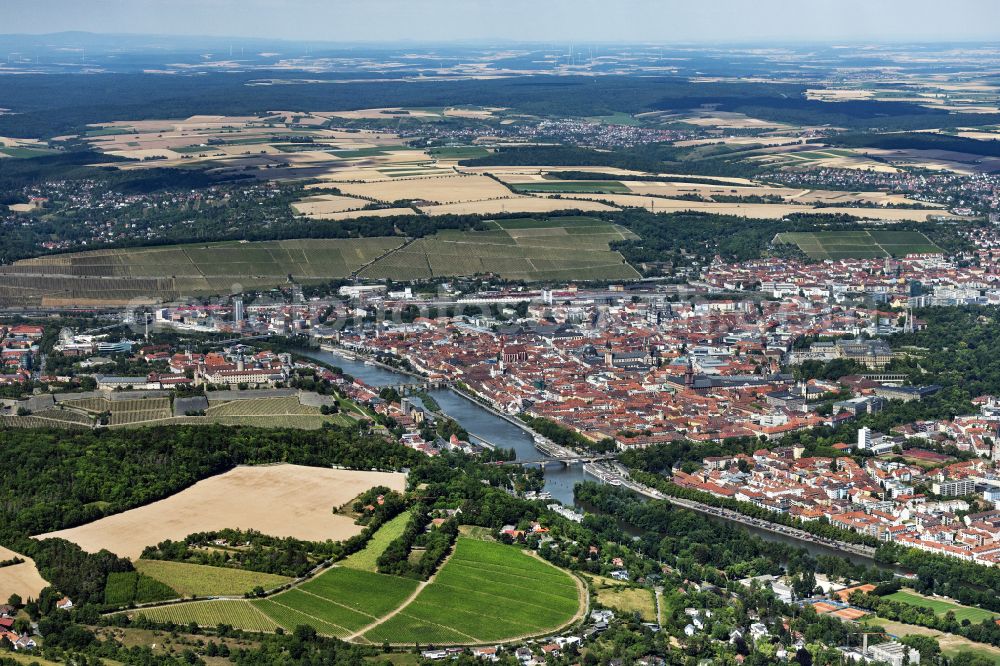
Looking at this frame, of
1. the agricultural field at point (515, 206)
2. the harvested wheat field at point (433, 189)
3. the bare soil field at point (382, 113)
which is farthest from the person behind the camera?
the bare soil field at point (382, 113)

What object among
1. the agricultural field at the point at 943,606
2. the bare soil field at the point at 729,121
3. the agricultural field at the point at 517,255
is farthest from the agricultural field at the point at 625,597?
the bare soil field at the point at 729,121

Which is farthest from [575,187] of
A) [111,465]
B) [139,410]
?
[111,465]

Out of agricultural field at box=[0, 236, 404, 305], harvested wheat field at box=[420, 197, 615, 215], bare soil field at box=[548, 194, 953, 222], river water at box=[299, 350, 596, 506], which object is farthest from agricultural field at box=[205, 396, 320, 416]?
bare soil field at box=[548, 194, 953, 222]

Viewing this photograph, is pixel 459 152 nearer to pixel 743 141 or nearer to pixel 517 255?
pixel 743 141

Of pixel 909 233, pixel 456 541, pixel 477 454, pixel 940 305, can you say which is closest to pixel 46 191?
pixel 909 233

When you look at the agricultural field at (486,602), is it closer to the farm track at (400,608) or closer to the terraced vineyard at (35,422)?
the farm track at (400,608)

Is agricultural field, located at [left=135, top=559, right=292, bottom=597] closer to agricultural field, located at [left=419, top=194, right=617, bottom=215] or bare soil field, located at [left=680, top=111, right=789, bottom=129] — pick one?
agricultural field, located at [left=419, top=194, right=617, bottom=215]
